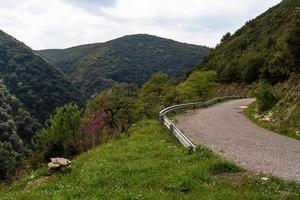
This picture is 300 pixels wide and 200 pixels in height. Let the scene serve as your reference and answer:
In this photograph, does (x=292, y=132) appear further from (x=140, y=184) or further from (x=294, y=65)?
(x=140, y=184)

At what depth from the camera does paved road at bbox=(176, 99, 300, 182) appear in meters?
15.4

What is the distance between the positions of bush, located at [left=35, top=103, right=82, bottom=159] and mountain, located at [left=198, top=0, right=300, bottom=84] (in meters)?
16.4

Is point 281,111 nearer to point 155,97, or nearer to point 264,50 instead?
point 155,97

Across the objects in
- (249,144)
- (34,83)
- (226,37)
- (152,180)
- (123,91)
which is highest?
(226,37)

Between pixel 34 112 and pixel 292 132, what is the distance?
4324 inches

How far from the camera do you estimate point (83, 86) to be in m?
197

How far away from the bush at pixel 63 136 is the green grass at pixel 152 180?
14.2ft

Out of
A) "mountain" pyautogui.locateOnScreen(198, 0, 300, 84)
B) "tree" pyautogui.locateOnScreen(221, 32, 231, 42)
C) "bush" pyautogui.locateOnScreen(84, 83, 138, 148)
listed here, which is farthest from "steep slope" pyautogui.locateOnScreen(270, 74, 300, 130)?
"tree" pyautogui.locateOnScreen(221, 32, 231, 42)

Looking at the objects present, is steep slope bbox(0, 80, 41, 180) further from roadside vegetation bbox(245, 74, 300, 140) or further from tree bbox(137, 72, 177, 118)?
roadside vegetation bbox(245, 74, 300, 140)

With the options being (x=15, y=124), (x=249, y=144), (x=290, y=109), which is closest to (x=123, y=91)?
(x=290, y=109)

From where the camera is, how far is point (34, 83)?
452 feet

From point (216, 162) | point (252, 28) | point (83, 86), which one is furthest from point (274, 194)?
point (83, 86)

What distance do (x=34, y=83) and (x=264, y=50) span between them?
76988 millimetres

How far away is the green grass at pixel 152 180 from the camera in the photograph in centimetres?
1142
